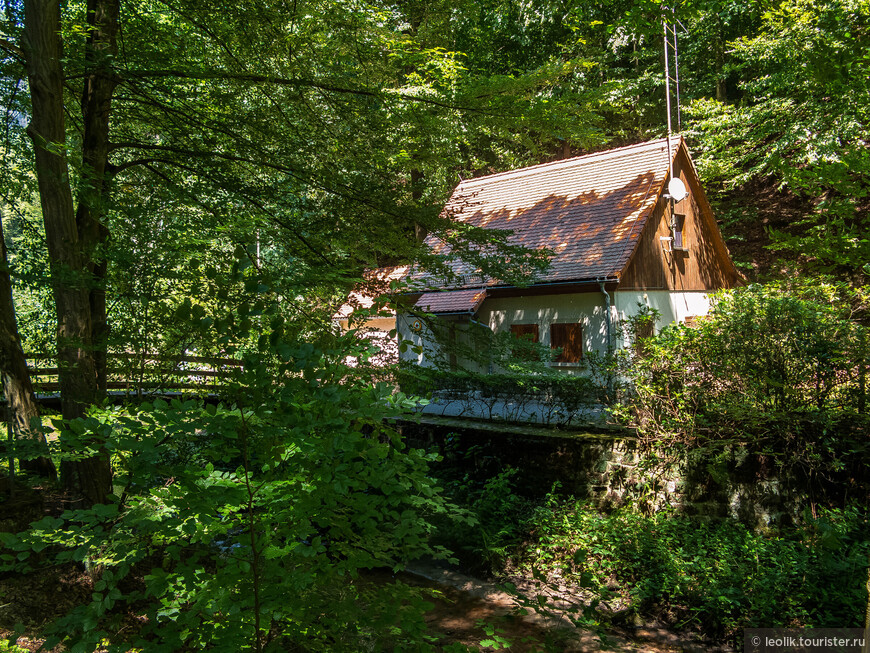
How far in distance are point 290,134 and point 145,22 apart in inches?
94.5

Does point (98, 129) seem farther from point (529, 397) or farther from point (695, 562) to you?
point (695, 562)

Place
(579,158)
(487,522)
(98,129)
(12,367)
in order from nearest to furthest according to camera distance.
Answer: (98,129)
(12,367)
(487,522)
(579,158)

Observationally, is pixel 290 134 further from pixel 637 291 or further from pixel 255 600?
pixel 637 291

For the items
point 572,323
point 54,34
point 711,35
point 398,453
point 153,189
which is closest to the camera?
point 398,453

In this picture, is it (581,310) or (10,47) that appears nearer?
(10,47)

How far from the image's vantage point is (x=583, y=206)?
1636 centimetres

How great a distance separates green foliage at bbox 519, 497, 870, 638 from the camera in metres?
5.85

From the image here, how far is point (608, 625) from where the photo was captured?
644 centimetres

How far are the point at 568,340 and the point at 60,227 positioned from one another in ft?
37.3

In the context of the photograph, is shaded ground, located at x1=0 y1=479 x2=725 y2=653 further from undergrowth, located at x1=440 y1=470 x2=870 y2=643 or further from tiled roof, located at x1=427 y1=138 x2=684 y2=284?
tiled roof, located at x1=427 y1=138 x2=684 y2=284

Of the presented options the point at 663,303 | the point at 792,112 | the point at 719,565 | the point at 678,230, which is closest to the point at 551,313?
the point at 663,303

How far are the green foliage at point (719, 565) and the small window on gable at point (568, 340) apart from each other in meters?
6.54

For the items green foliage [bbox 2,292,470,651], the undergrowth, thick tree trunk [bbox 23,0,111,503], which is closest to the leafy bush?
green foliage [bbox 2,292,470,651]

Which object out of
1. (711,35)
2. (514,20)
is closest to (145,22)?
(514,20)
